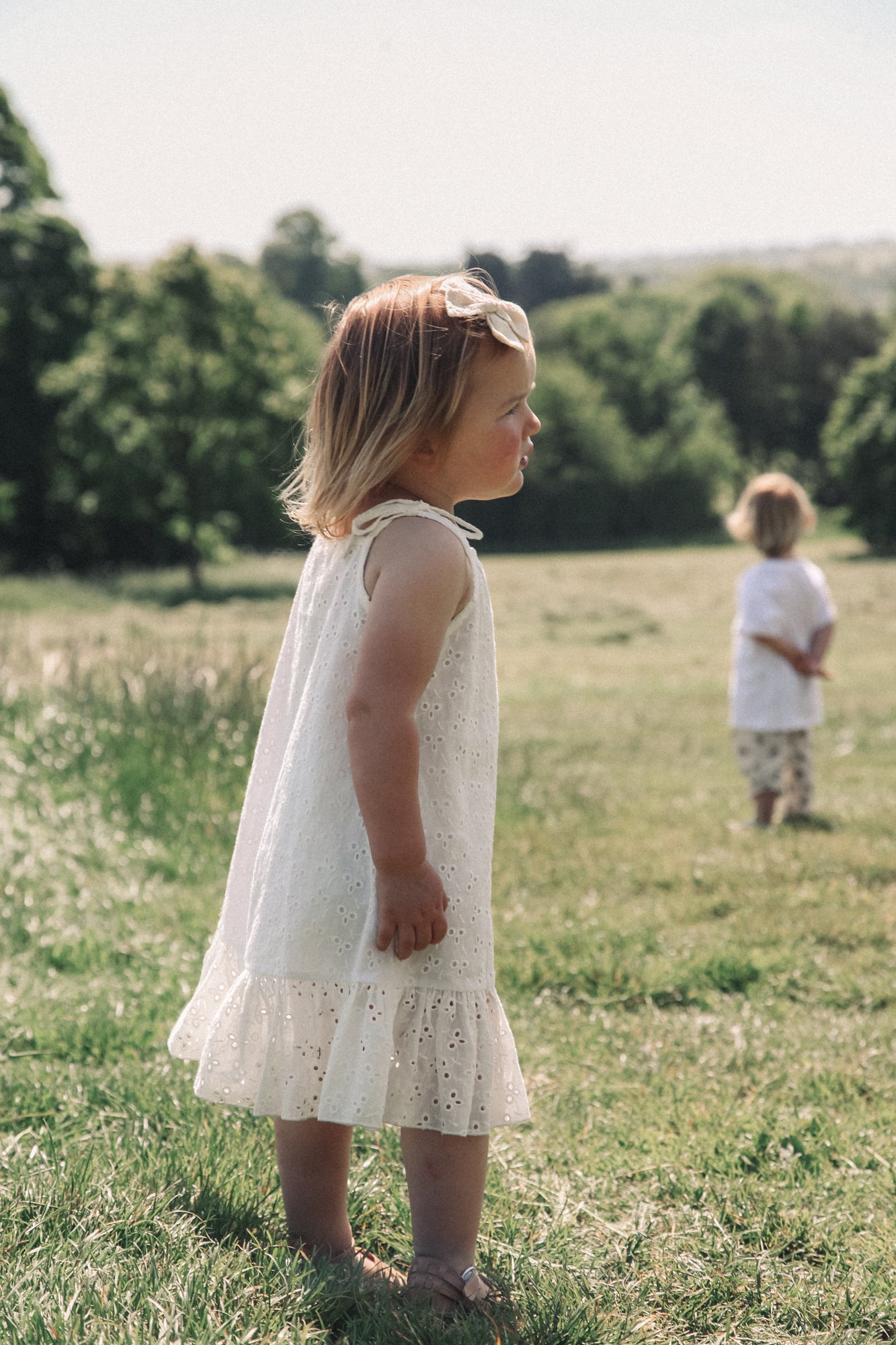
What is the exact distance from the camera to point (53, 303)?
3266 cm

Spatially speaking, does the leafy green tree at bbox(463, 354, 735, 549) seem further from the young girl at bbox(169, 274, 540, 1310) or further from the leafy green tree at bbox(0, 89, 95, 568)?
the young girl at bbox(169, 274, 540, 1310)

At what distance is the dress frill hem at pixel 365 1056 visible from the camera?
2010 mm

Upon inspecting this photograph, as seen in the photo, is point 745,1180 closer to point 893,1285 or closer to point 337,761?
point 893,1285

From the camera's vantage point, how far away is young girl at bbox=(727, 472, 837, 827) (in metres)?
6.44

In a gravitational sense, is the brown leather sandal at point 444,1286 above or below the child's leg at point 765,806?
above

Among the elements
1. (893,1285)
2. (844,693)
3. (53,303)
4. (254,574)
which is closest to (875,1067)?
(893,1285)

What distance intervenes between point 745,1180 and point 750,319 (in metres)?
68.3

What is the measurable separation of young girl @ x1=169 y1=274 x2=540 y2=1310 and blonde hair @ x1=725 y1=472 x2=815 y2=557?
178 inches

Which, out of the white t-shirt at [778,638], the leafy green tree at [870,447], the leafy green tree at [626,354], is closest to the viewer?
the white t-shirt at [778,638]

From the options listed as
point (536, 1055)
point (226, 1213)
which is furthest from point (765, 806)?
point (226, 1213)

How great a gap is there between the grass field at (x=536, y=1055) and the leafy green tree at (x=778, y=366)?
5718cm

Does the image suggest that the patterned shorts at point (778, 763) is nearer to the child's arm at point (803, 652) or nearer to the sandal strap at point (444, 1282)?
the child's arm at point (803, 652)

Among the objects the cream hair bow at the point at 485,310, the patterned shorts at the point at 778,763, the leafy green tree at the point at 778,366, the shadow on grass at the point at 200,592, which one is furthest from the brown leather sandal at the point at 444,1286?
the leafy green tree at the point at 778,366

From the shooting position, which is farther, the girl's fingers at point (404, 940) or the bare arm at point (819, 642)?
the bare arm at point (819, 642)
